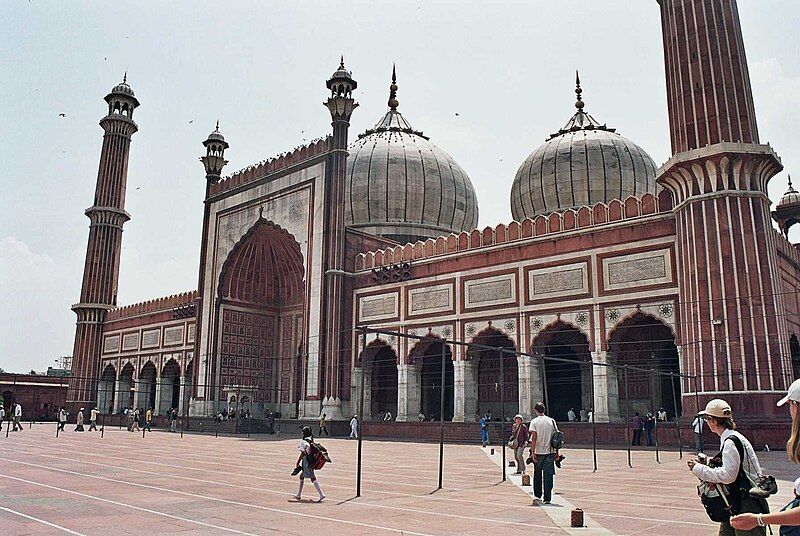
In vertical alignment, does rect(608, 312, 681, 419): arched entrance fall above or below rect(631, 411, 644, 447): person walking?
above

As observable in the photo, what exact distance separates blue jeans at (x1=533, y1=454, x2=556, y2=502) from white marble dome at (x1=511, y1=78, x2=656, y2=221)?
752 inches

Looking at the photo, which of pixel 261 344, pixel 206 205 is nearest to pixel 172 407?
pixel 261 344

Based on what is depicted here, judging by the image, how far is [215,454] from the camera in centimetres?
1409

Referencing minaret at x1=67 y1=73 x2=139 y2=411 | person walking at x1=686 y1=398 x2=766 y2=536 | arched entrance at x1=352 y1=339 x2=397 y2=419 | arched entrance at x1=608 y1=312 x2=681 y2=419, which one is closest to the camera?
person walking at x1=686 y1=398 x2=766 y2=536

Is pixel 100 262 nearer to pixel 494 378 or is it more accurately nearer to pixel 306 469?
pixel 494 378

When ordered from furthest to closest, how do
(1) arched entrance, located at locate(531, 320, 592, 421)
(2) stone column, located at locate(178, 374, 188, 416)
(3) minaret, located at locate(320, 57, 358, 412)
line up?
(2) stone column, located at locate(178, 374, 188, 416) → (3) minaret, located at locate(320, 57, 358, 412) → (1) arched entrance, located at locate(531, 320, 592, 421)

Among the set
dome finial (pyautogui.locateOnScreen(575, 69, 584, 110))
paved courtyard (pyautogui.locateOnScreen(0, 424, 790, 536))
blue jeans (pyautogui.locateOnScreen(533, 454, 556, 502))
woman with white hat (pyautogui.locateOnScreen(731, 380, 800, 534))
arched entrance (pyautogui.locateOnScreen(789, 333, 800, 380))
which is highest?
dome finial (pyautogui.locateOnScreen(575, 69, 584, 110))

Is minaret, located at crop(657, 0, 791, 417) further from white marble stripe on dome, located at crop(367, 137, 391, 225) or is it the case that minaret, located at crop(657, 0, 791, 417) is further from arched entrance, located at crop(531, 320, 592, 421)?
white marble stripe on dome, located at crop(367, 137, 391, 225)

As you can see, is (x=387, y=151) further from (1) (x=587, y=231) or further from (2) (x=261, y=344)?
(1) (x=587, y=231)

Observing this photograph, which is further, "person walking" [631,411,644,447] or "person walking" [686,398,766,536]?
"person walking" [631,411,644,447]

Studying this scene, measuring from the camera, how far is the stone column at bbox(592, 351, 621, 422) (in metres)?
17.4

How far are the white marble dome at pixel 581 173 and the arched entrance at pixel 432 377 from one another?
23.5ft

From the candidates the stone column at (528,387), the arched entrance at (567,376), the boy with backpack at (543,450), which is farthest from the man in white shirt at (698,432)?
the boy with backpack at (543,450)

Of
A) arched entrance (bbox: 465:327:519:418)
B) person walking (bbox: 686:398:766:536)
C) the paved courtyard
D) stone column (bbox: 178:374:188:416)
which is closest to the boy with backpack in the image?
the paved courtyard
